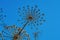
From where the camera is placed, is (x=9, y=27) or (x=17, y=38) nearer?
(x=17, y=38)

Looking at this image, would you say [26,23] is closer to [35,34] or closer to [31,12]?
[31,12]

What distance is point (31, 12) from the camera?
12125mm

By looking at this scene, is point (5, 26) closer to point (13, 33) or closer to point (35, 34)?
point (13, 33)

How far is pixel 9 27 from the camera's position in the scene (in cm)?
1310

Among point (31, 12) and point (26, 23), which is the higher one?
point (31, 12)

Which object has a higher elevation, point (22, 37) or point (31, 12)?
point (31, 12)

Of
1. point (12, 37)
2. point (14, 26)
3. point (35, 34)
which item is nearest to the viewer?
point (12, 37)

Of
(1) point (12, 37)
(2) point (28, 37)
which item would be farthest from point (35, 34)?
(1) point (12, 37)

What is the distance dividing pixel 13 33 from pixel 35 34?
211cm

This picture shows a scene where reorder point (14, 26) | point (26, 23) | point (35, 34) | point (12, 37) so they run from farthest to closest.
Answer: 1. point (35, 34)
2. point (14, 26)
3. point (12, 37)
4. point (26, 23)

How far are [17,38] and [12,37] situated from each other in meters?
0.56

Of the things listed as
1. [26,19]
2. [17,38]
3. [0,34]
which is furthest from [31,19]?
[0,34]

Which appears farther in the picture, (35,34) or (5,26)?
(35,34)

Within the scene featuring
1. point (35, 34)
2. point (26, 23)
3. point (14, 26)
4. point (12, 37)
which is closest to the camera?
point (26, 23)
